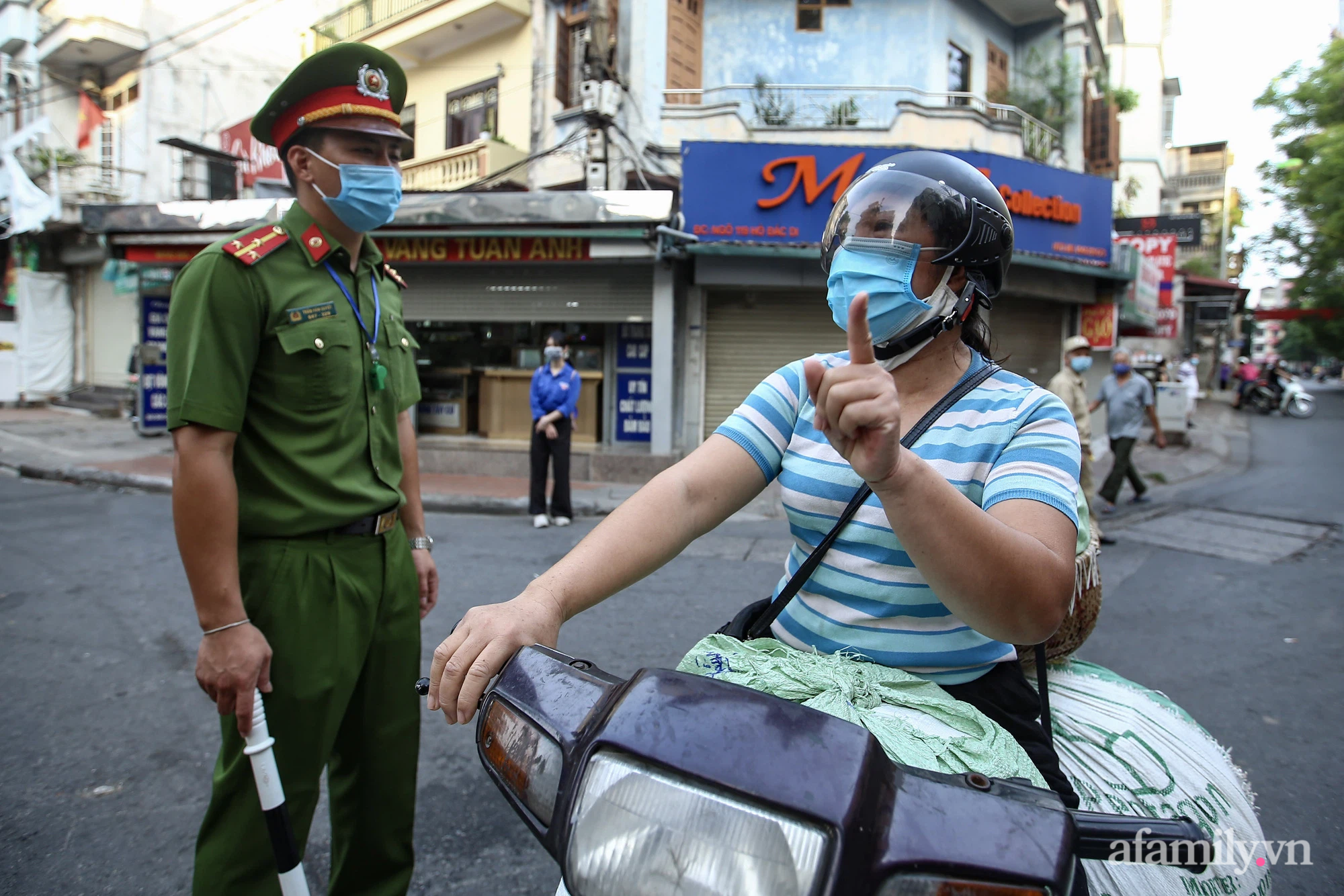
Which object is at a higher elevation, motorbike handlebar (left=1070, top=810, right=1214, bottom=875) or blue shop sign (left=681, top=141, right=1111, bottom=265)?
blue shop sign (left=681, top=141, right=1111, bottom=265)

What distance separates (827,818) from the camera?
26.1 inches

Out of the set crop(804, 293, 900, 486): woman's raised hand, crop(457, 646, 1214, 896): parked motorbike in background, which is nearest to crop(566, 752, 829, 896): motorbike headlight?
crop(457, 646, 1214, 896): parked motorbike in background

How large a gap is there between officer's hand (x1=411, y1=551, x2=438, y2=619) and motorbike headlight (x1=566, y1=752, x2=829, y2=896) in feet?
5.32

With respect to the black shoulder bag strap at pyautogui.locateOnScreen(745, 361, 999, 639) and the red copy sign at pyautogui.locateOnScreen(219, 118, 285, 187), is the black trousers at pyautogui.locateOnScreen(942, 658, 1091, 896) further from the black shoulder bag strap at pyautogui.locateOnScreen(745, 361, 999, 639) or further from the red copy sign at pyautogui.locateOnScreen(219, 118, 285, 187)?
the red copy sign at pyautogui.locateOnScreen(219, 118, 285, 187)

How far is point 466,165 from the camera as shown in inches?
522

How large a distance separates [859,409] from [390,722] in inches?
61.2

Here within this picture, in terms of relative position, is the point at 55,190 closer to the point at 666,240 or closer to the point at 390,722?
the point at 666,240

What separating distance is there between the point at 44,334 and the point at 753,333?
18006 millimetres

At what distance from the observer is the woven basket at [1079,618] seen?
1602 millimetres

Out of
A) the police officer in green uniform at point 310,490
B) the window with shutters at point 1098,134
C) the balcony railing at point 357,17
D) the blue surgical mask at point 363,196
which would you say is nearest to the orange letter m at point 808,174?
the window with shutters at point 1098,134

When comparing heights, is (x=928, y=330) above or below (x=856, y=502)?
above

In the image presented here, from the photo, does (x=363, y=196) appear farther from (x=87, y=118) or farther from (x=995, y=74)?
(x=87, y=118)

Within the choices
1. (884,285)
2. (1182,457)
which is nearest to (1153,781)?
(884,285)

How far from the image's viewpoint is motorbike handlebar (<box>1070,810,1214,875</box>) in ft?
2.38
